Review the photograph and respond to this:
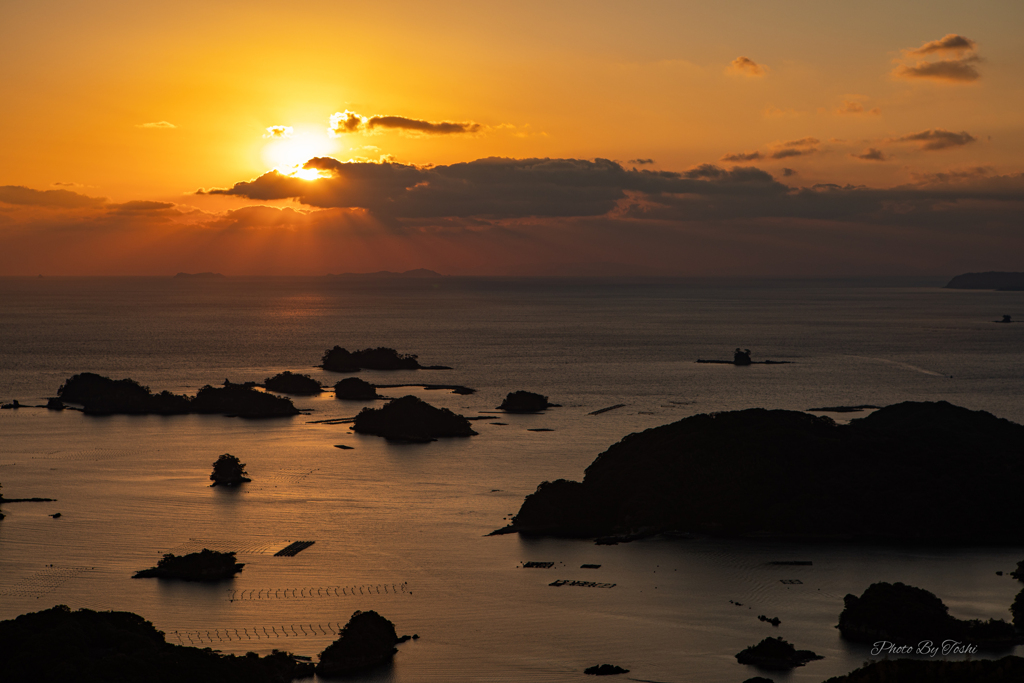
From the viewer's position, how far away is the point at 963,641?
57.1 m

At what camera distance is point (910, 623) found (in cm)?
5778

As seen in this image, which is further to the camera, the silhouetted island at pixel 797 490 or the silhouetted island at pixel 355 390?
the silhouetted island at pixel 355 390

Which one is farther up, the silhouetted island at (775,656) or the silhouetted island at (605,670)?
the silhouetted island at (775,656)

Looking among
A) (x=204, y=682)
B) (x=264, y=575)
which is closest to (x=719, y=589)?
(x=264, y=575)

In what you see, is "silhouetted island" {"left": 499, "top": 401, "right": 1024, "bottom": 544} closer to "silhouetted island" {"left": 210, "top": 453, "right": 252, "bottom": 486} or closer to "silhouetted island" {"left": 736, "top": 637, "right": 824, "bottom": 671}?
"silhouetted island" {"left": 736, "top": 637, "right": 824, "bottom": 671}

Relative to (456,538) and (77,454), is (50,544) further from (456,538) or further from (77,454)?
(77,454)

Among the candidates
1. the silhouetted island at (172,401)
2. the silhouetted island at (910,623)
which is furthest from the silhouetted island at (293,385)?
the silhouetted island at (910,623)

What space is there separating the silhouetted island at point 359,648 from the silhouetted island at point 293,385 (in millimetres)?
126151

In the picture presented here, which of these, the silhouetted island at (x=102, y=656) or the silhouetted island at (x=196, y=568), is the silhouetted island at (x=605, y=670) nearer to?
the silhouetted island at (x=102, y=656)

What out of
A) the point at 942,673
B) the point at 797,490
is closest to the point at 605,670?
the point at 942,673

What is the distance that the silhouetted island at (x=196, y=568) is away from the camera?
70312mm

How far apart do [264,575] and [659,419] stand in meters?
85.5

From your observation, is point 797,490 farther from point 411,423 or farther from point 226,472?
point 411,423

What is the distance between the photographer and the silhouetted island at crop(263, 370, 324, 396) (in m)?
178
